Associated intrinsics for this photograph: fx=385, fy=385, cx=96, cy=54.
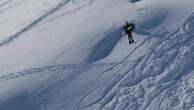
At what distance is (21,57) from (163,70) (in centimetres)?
968

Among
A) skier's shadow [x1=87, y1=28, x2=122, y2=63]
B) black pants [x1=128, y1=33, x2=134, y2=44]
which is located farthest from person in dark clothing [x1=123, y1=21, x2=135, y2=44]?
skier's shadow [x1=87, y1=28, x2=122, y2=63]

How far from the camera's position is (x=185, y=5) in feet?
72.1

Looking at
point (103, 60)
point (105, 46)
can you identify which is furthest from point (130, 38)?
point (103, 60)

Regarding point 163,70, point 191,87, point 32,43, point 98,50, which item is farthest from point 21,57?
point 191,87

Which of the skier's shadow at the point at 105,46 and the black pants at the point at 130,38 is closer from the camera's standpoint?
the black pants at the point at 130,38

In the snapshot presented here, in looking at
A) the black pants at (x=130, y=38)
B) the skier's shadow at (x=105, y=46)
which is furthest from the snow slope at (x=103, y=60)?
the black pants at (x=130, y=38)

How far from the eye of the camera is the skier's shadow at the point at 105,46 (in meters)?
19.8

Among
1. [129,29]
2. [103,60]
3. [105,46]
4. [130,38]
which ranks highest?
[129,29]

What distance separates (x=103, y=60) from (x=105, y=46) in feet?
5.21

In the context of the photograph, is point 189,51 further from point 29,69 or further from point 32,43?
point 32,43

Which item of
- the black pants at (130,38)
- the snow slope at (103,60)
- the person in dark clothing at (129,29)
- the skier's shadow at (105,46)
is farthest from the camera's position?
the skier's shadow at (105,46)

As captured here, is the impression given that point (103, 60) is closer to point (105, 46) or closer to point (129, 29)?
point (105, 46)

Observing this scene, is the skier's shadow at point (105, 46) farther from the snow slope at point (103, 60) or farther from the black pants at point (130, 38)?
the black pants at point (130, 38)

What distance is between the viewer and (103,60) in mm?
19156
